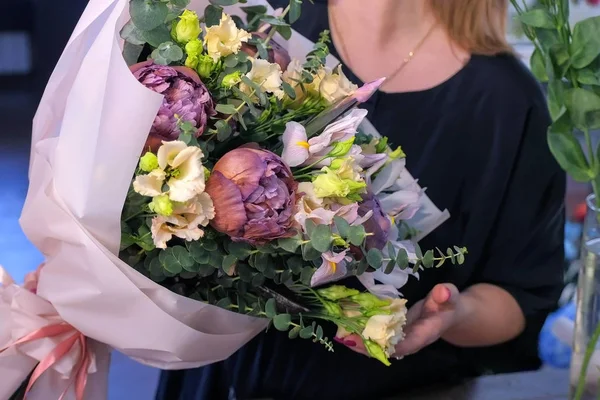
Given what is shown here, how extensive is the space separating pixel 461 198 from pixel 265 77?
0.46m

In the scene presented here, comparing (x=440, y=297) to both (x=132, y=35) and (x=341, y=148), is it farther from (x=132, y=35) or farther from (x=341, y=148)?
(x=132, y=35)

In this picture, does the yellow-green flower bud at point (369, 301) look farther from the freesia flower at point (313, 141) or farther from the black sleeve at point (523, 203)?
the black sleeve at point (523, 203)

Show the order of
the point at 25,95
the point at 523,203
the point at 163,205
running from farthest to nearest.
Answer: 1. the point at 25,95
2. the point at 523,203
3. the point at 163,205

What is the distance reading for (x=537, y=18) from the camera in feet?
1.77

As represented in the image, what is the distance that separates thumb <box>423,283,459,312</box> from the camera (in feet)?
2.21

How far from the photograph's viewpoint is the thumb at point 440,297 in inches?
26.6

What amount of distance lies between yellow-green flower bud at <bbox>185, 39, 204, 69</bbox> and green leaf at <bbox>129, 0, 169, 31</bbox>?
0.09 feet

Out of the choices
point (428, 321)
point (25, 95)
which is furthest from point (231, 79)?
point (25, 95)

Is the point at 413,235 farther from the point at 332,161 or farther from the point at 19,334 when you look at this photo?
the point at 19,334

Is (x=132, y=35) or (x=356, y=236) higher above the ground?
(x=132, y=35)

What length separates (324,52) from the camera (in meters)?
0.61

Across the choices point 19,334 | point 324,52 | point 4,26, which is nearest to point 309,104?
point 324,52

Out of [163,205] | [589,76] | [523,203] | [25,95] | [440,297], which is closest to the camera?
[163,205]

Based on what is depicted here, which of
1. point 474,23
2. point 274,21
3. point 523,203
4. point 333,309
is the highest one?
point 274,21
